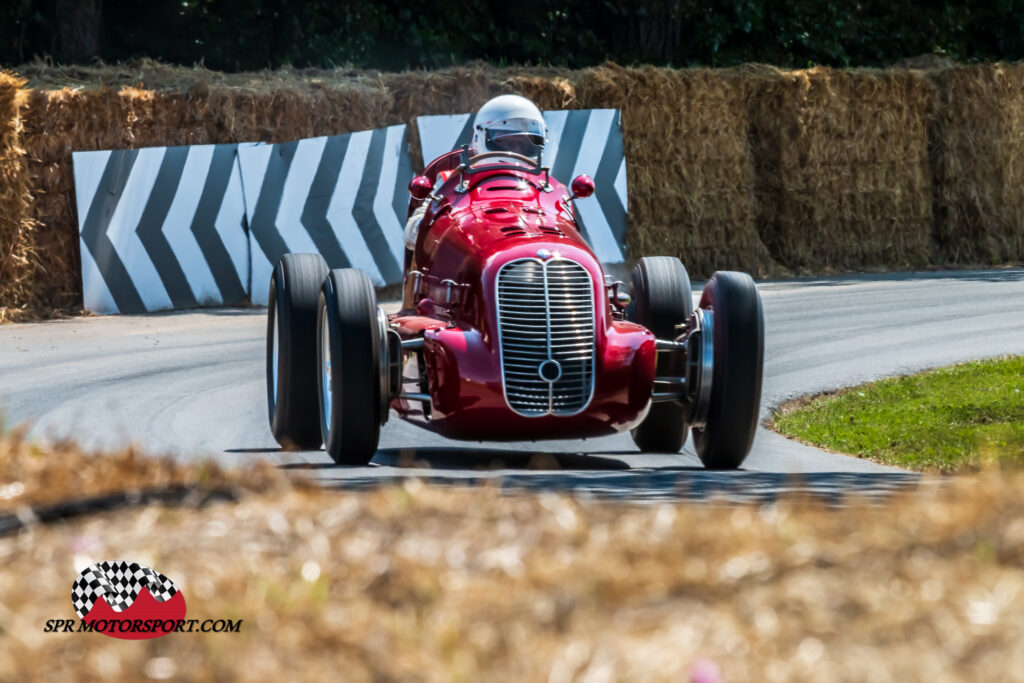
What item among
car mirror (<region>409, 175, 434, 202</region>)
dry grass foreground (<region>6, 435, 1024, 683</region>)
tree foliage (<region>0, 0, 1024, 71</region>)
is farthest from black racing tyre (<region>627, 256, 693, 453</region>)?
tree foliage (<region>0, 0, 1024, 71</region>)

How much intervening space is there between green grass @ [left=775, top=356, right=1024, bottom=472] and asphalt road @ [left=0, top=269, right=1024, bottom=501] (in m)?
0.30

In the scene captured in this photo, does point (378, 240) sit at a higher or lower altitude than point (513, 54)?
lower

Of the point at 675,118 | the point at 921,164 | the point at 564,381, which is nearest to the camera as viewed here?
the point at 564,381

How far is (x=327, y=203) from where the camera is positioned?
55.6 ft

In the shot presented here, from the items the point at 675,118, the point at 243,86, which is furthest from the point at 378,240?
the point at 675,118

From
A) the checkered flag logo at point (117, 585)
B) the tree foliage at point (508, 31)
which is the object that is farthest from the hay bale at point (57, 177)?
the checkered flag logo at point (117, 585)

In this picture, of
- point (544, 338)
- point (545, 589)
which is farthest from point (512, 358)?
point (545, 589)

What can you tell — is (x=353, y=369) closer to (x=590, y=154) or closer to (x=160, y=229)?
(x=160, y=229)

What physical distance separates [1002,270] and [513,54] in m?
8.59

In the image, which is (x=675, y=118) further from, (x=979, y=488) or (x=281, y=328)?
(x=979, y=488)

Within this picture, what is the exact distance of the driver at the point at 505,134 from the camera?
372 inches

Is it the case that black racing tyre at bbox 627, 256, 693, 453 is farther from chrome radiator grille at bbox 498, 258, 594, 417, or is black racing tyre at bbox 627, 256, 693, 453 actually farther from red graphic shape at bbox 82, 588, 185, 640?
red graphic shape at bbox 82, 588, 185, 640

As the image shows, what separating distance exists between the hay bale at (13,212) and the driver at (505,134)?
7.51 m

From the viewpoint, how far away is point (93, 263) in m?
15.9
